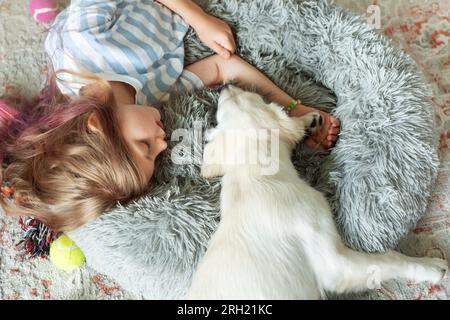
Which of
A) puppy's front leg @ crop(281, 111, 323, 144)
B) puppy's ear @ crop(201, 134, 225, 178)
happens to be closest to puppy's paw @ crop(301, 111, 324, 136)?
puppy's front leg @ crop(281, 111, 323, 144)

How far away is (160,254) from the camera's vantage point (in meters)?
1.17

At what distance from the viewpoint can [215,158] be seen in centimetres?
111

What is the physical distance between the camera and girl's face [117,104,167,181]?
1.20 meters

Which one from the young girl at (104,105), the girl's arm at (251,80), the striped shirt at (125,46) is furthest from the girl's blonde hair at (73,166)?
the girl's arm at (251,80)

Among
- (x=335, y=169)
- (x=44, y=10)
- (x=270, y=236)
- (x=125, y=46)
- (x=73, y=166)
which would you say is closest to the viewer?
(x=270, y=236)

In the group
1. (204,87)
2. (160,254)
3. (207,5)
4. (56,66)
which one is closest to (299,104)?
(204,87)

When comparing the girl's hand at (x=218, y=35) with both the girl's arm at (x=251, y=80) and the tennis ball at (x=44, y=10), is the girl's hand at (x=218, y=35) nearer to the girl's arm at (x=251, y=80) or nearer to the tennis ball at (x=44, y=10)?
the girl's arm at (x=251, y=80)

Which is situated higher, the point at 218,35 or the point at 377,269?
the point at 218,35

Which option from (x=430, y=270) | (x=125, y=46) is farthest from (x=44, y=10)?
(x=430, y=270)

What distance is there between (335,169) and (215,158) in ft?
1.13

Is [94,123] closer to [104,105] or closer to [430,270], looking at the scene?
[104,105]

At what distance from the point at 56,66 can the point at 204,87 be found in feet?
1.46

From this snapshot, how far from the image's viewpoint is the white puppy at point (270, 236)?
3.22ft
